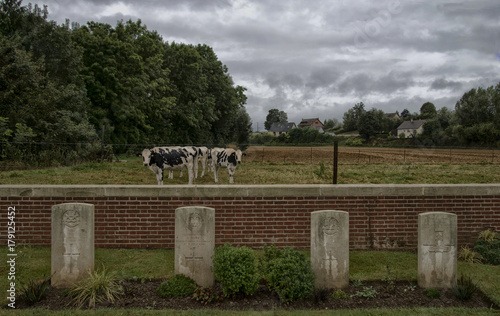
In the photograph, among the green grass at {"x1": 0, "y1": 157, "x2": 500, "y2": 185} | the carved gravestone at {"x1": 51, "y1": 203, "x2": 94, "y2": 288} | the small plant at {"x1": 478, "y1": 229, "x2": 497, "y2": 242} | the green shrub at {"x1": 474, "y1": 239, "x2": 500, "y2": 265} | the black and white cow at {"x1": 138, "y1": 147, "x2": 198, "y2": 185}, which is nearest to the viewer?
the carved gravestone at {"x1": 51, "y1": 203, "x2": 94, "y2": 288}

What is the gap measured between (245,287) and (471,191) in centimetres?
557

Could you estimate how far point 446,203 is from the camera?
7996 millimetres

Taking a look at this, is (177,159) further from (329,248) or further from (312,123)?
(312,123)

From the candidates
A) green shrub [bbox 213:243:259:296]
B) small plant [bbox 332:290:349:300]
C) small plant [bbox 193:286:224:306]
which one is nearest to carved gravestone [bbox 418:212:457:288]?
small plant [bbox 332:290:349:300]

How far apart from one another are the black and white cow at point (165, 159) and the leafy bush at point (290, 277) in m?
9.63

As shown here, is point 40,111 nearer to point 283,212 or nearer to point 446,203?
point 283,212

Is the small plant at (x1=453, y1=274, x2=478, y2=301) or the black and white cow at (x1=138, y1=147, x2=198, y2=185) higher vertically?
the black and white cow at (x1=138, y1=147, x2=198, y2=185)

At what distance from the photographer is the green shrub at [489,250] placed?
711cm

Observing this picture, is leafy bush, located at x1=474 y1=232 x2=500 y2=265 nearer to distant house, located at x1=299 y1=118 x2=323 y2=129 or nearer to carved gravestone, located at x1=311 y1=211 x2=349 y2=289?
carved gravestone, located at x1=311 y1=211 x2=349 y2=289

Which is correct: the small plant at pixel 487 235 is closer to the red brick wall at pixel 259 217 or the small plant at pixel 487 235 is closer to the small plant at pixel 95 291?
the red brick wall at pixel 259 217

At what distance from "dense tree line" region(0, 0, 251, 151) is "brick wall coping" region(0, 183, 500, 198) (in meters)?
13.6

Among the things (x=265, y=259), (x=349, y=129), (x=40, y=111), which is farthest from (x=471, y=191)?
(x=349, y=129)

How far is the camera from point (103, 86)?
1246 inches

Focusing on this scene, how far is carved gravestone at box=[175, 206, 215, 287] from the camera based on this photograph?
6.00 m
